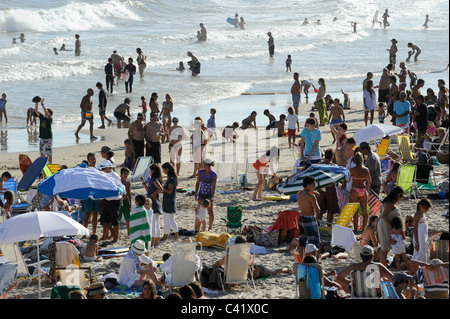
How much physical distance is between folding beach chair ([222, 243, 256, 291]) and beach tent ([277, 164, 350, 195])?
2.01 m

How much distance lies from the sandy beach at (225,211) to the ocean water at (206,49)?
4.12 feet

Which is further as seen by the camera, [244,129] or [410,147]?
[244,129]

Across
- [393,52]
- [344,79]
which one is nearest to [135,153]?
[344,79]

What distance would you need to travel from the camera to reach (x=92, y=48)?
3594 centimetres

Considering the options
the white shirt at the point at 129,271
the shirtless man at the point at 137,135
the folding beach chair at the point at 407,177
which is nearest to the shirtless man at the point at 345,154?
the folding beach chair at the point at 407,177

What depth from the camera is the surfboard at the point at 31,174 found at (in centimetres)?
1088

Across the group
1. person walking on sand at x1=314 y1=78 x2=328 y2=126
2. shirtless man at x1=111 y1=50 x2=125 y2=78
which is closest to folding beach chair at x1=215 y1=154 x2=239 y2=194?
person walking on sand at x1=314 y1=78 x2=328 y2=126

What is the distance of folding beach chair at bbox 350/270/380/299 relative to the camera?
264 inches

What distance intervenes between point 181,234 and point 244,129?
7.71 m

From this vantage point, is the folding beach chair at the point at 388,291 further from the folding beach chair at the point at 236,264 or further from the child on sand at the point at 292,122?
the child on sand at the point at 292,122

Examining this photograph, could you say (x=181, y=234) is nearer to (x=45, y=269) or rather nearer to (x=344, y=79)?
(x=45, y=269)

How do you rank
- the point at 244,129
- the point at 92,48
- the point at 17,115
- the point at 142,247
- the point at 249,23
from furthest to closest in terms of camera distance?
the point at 249,23 < the point at 92,48 < the point at 17,115 < the point at 244,129 < the point at 142,247

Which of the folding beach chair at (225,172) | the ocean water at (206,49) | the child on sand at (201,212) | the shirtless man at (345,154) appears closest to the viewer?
the child on sand at (201,212)

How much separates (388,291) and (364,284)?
0.23 meters
